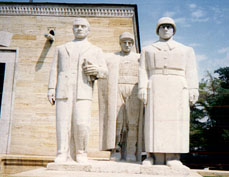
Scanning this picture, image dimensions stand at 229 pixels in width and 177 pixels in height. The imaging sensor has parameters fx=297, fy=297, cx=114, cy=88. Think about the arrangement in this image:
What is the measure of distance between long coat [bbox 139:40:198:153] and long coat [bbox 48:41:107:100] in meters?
0.99

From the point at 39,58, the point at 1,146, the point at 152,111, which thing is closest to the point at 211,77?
the point at 39,58

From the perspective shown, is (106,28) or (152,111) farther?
(106,28)

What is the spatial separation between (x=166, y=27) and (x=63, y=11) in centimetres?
689

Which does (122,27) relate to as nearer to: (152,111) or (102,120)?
(102,120)

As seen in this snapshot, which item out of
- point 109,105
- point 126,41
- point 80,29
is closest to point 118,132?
point 109,105

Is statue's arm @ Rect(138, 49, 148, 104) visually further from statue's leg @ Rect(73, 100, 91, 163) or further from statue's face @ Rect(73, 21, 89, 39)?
statue's face @ Rect(73, 21, 89, 39)

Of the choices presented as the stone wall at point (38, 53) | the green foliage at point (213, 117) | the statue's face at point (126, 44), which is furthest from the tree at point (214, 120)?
the statue's face at point (126, 44)

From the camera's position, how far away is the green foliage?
20.2 m

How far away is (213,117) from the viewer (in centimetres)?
2105

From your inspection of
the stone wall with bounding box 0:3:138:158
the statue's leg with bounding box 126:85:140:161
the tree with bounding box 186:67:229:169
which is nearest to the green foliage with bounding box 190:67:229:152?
the tree with bounding box 186:67:229:169

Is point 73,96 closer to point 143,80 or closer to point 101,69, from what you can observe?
point 101,69

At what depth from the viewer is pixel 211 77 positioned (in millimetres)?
24969

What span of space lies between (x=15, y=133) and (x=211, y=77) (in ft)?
59.7

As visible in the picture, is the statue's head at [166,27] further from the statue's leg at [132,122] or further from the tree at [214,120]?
the tree at [214,120]
